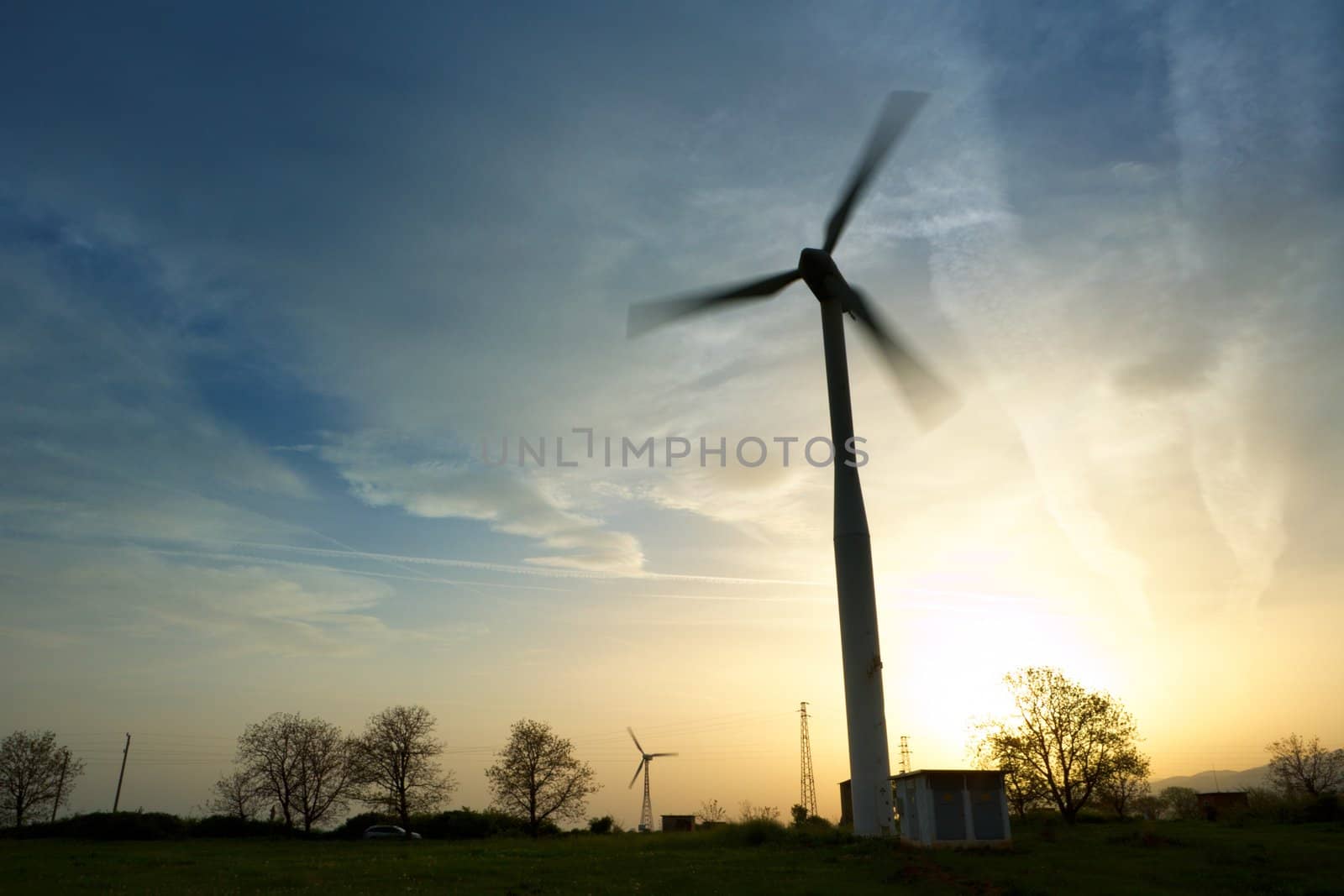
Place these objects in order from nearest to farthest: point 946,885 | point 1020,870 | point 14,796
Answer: point 946,885 → point 1020,870 → point 14,796

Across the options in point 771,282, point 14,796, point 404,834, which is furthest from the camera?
point 14,796

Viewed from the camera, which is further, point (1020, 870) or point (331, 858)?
point (331, 858)

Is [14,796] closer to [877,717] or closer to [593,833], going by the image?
[593,833]

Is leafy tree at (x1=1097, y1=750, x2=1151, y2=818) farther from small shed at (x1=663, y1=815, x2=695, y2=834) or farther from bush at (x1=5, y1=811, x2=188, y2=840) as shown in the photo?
bush at (x1=5, y1=811, x2=188, y2=840)

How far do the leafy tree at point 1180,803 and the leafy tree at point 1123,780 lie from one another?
3681 mm

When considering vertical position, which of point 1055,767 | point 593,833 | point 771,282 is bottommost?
point 593,833

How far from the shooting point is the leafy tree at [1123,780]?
6253cm

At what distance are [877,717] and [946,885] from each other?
40.1ft

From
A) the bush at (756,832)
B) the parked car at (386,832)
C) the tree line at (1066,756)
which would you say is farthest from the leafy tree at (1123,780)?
the parked car at (386,832)

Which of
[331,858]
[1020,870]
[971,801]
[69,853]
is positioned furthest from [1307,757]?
[69,853]

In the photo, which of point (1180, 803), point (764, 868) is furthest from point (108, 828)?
point (1180, 803)

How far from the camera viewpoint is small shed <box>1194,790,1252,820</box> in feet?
191

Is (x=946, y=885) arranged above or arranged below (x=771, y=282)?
below

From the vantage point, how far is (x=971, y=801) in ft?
111
